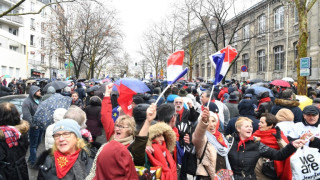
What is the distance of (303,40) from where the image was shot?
443 inches

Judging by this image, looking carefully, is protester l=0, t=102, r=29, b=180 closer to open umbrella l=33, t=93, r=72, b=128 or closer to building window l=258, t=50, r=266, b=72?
open umbrella l=33, t=93, r=72, b=128

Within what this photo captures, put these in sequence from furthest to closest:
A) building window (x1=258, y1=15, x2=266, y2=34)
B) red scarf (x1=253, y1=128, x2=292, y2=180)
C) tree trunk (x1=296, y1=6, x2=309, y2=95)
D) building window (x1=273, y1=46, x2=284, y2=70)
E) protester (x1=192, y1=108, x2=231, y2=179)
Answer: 1. building window (x1=258, y1=15, x2=266, y2=34)
2. building window (x1=273, y1=46, x2=284, y2=70)
3. tree trunk (x1=296, y1=6, x2=309, y2=95)
4. red scarf (x1=253, y1=128, x2=292, y2=180)
5. protester (x1=192, y1=108, x2=231, y2=179)

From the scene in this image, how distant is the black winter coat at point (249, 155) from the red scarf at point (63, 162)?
6.69 ft

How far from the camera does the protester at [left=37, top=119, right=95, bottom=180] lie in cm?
279

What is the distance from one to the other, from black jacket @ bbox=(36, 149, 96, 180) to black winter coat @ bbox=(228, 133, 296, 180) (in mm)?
1894

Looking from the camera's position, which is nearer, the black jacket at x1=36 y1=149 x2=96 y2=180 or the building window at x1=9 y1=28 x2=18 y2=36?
the black jacket at x1=36 y1=149 x2=96 y2=180

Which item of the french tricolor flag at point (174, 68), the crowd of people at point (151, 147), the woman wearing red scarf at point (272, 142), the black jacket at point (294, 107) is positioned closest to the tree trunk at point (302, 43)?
the black jacket at point (294, 107)

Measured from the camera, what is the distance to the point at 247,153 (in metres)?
3.56

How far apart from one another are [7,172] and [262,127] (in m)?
3.50

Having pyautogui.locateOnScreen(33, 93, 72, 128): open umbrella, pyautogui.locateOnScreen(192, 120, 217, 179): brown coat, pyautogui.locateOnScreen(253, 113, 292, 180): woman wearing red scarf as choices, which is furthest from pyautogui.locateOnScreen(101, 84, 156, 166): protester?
pyautogui.locateOnScreen(33, 93, 72, 128): open umbrella

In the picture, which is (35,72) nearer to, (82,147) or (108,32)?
(108,32)

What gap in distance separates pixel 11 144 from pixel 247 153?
304 centimetres

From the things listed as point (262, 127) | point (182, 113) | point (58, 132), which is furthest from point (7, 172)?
point (262, 127)

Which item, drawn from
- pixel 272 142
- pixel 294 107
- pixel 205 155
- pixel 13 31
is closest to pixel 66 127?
pixel 205 155
